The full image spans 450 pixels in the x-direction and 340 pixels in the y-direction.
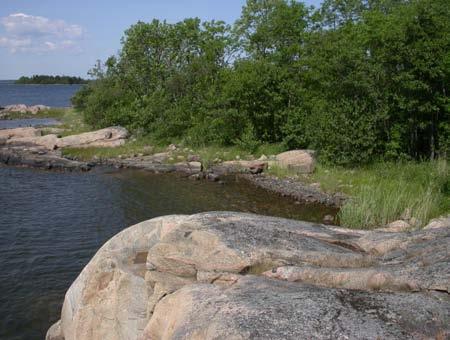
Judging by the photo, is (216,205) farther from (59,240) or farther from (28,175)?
(28,175)

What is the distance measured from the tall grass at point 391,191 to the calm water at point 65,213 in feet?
10.5

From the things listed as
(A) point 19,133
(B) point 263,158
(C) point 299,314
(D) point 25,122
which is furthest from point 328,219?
(D) point 25,122

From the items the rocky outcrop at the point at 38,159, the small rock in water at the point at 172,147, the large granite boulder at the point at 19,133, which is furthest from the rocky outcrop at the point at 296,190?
the large granite boulder at the point at 19,133

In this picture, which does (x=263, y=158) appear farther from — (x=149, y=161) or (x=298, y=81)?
(x=149, y=161)

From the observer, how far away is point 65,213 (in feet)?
80.9

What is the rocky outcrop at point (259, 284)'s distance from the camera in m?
6.14

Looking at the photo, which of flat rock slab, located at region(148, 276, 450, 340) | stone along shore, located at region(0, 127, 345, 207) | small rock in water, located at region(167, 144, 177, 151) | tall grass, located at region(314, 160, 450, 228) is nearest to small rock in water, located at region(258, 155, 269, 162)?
stone along shore, located at region(0, 127, 345, 207)

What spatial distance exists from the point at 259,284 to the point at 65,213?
1939 centimetres

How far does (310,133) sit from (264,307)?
27677 mm

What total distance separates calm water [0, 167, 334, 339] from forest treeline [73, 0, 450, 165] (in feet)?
25.0

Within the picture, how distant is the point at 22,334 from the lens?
12.7m

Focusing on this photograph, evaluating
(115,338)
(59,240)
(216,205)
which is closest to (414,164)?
(216,205)

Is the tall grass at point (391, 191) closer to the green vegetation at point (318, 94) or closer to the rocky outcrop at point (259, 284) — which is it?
the green vegetation at point (318, 94)

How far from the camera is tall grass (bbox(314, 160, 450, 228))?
2002cm
